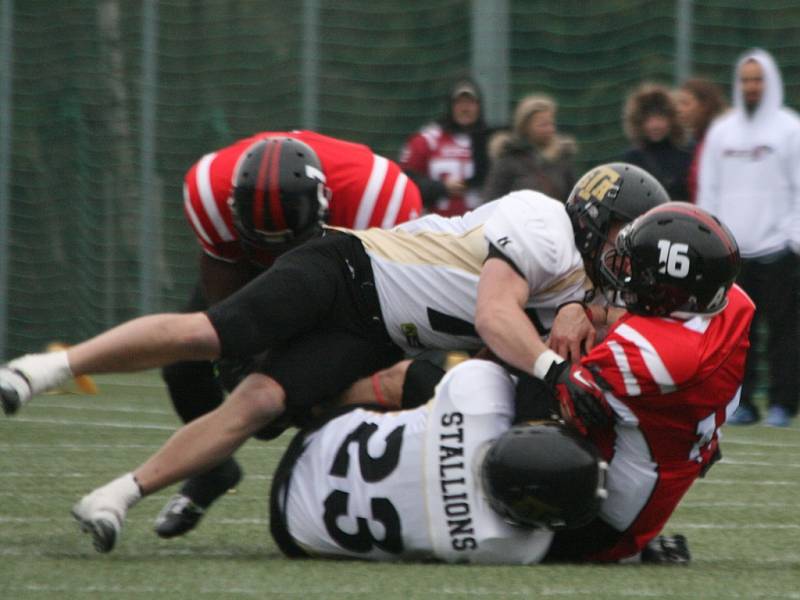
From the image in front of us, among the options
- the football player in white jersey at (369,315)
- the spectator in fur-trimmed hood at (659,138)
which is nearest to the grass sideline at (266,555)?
the football player in white jersey at (369,315)

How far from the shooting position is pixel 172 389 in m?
5.86

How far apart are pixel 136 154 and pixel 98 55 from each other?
975 millimetres

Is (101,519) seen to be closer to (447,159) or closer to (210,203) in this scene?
(210,203)

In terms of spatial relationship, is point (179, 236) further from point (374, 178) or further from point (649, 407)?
point (649, 407)

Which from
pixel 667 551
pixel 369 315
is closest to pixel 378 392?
pixel 369 315

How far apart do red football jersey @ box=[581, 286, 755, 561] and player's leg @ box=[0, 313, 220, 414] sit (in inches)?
41.4

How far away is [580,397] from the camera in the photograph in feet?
15.0

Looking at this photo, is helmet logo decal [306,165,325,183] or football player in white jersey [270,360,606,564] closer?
→ football player in white jersey [270,360,606,564]

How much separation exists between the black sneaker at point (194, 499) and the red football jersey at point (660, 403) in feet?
3.80

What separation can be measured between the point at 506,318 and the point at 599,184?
0.55m

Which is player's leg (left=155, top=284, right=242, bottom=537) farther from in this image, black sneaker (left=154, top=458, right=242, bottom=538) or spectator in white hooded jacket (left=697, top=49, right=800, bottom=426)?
spectator in white hooded jacket (left=697, top=49, right=800, bottom=426)

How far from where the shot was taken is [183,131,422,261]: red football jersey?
6000mm

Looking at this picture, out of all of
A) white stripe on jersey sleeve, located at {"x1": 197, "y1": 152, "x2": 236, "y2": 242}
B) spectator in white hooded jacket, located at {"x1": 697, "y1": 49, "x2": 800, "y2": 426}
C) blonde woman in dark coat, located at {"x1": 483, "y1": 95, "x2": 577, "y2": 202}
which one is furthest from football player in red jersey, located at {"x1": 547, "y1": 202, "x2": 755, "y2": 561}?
blonde woman in dark coat, located at {"x1": 483, "y1": 95, "x2": 577, "y2": 202}

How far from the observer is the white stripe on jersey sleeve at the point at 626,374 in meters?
4.50
